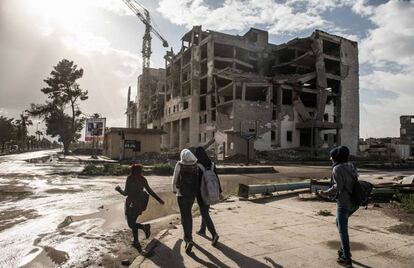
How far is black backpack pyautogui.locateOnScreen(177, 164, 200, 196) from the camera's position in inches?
238

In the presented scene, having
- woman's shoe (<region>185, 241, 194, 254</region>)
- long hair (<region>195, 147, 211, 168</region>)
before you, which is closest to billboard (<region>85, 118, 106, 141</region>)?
long hair (<region>195, 147, 211, 168</region>)

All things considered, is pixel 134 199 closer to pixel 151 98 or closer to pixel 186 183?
pixel 186 183

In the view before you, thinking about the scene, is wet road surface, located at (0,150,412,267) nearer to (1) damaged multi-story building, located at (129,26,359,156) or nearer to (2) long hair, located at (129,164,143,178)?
(2) long hair, located at (129,164,143,178)

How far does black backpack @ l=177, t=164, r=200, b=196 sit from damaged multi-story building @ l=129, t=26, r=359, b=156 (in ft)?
138

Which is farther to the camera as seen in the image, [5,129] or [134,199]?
[5,129]

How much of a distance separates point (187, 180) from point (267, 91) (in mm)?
46427

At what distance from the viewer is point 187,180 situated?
6.04 meters

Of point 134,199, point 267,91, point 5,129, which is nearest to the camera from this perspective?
point 134,199

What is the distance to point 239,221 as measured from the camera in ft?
26.2

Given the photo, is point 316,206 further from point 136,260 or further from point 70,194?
point 70,194

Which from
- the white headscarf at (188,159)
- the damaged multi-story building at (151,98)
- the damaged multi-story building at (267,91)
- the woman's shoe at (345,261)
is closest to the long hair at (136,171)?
the white headscarf at (188,159)

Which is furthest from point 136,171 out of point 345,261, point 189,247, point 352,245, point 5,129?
point 5,129

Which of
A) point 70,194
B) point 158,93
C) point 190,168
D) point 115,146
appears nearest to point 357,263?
point 190,168

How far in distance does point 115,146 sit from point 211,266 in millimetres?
38674
